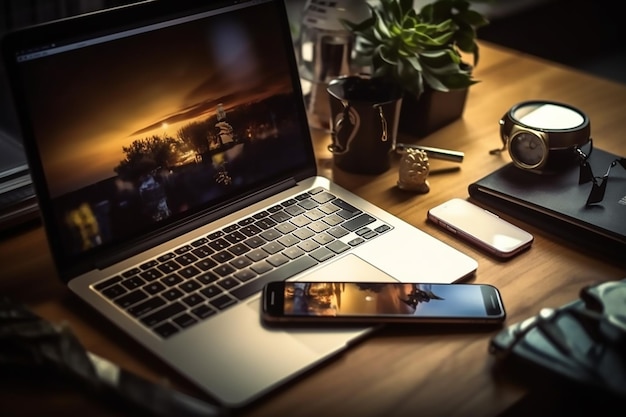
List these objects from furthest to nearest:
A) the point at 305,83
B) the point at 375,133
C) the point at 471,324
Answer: the point at 305,83 < the point at 375,133 < the point at 471,324

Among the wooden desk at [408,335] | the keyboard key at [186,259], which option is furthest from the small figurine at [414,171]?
the keyboard key at [186,259]

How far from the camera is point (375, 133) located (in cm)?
107

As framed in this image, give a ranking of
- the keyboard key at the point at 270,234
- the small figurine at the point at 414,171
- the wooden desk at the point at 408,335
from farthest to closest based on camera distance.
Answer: the small figurine at the point at 414,171 → the keyboard key at the point at 270,234 → the wooden desk at the point at 408,335

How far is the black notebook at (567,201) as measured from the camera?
0.96 meters

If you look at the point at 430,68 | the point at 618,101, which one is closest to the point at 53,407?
the point at 430,68

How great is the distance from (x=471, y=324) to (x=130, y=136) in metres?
0.44

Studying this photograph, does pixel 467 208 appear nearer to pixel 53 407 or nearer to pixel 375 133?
pixel 375 133

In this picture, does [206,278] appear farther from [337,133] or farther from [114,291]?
[337,133]

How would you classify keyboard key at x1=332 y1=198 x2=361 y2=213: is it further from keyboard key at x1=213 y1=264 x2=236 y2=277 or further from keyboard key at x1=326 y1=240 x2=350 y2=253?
keyboard key at x1=213 y1=264 x2=236 y2=277

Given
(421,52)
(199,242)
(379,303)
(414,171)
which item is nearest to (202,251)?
(199,242)

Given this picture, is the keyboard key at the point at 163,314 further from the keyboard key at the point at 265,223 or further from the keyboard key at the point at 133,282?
the keyboard key at the point at 265,223

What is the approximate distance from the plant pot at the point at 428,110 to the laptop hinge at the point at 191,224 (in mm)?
271

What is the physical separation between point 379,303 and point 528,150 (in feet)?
1.27

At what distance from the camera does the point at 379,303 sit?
82 centimetres
